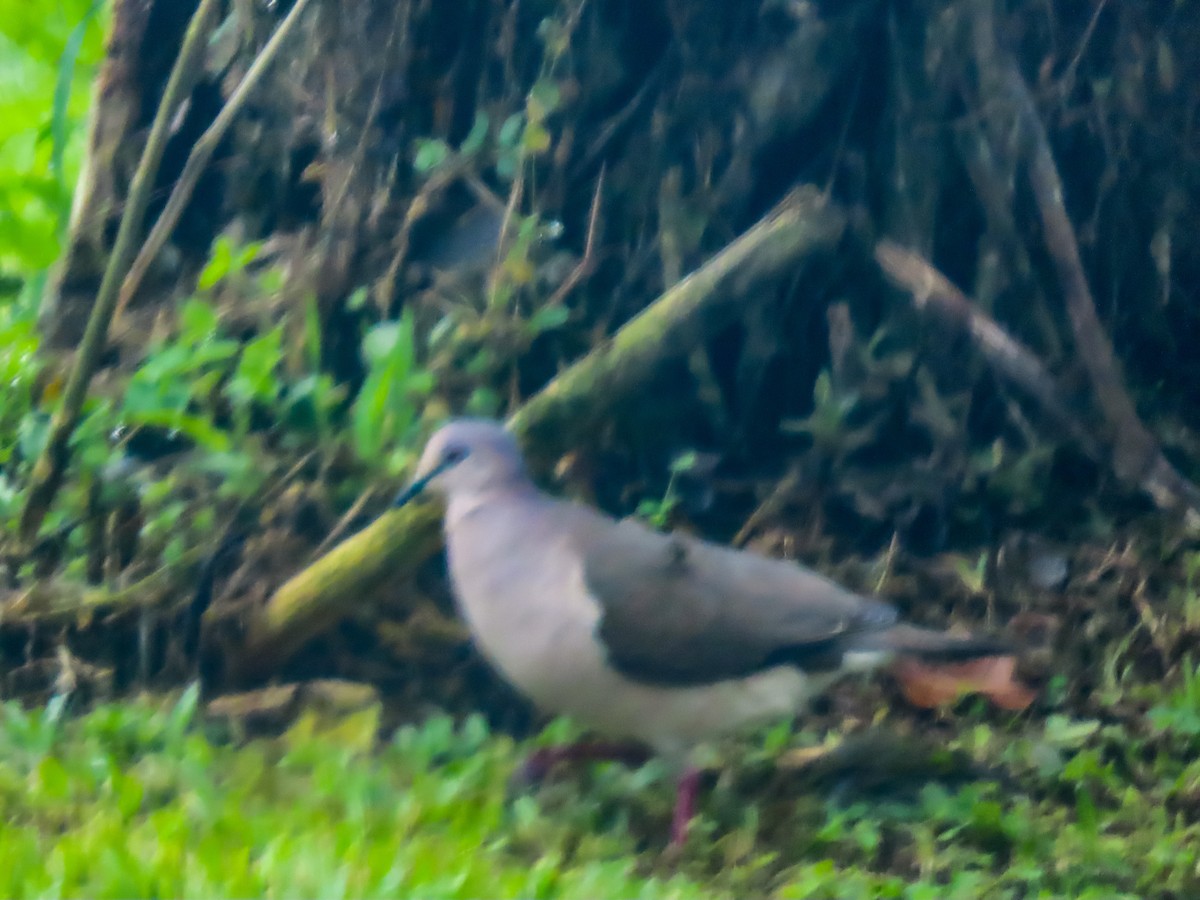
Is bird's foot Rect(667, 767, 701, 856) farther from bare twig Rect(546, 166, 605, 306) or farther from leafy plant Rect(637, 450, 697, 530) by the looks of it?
bare twig Rect(546, 166, 605, 306)

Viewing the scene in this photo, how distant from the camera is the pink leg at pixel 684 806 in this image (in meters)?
3.16

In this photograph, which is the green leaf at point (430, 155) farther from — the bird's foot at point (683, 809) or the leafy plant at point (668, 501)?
the bird's foot at point (683, 809)

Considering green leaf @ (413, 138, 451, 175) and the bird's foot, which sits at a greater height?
green leaf @ (413, 138, 451, 175)

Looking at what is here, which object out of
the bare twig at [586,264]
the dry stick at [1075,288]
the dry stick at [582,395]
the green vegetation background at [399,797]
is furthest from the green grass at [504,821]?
the bare twig at [586,264]

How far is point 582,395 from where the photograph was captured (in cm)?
392

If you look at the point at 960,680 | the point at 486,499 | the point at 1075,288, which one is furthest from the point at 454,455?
the point at 1075,288

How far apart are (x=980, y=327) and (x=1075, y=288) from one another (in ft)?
1.17

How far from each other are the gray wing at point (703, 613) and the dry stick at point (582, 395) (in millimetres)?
537

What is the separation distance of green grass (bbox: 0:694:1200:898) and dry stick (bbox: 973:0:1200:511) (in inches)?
35.6

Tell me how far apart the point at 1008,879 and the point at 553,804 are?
1048mm

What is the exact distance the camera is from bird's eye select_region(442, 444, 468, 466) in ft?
11.8

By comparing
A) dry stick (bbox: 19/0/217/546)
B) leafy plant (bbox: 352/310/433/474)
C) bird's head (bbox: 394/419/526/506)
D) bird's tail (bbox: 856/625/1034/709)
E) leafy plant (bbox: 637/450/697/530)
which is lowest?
bird's tail (bbox: 856/625/1034/709)

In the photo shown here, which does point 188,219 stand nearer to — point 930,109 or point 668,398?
point 668,398

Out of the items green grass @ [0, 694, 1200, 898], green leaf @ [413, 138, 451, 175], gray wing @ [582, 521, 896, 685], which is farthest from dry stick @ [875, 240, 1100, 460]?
green leaf @ [413, 138, 451, 175]
